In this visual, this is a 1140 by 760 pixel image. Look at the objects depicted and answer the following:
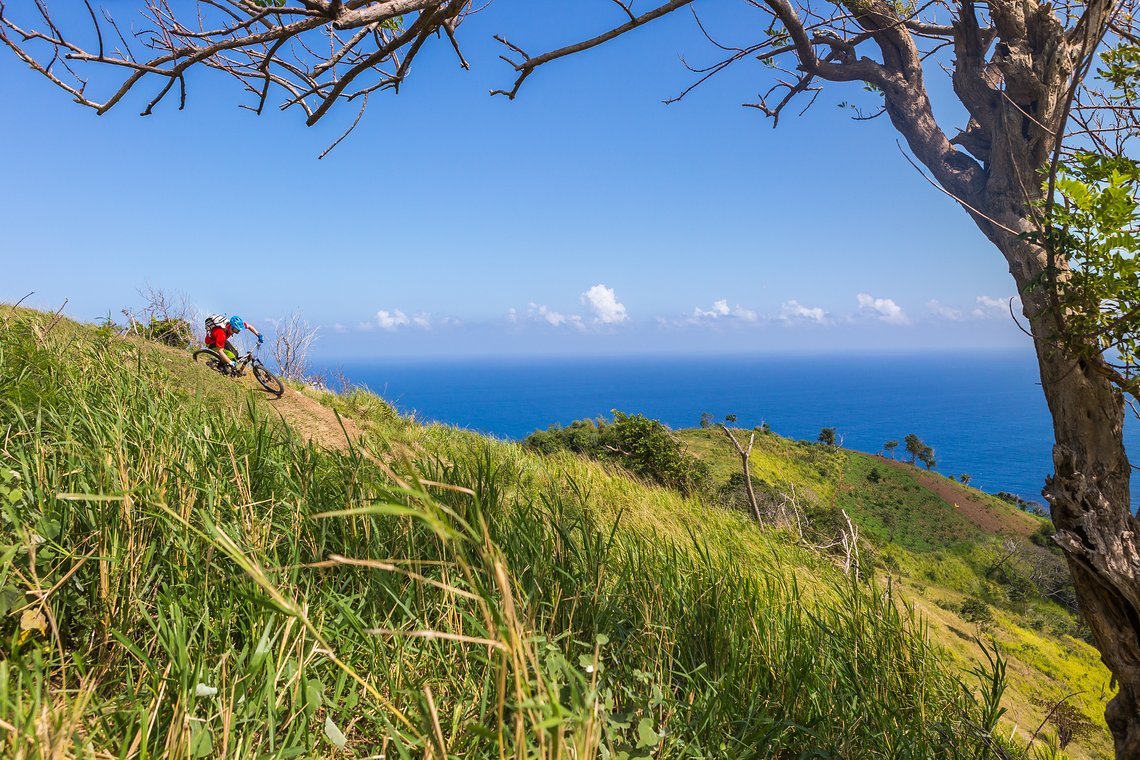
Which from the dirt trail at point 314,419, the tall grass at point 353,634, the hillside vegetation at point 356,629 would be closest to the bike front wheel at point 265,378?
the dirt trail at point 314,419

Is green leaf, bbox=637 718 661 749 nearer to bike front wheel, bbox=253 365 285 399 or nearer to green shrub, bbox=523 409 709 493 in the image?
bike front wheel, bbox=253 365 285 399

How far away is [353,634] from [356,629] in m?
0.23

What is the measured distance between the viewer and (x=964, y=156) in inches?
191

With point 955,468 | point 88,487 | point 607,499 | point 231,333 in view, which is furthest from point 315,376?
point 955,468

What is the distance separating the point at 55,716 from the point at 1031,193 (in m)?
5.62

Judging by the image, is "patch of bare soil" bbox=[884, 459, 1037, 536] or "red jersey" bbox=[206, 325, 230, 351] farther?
"patch of bare soil" bbox=[884, 459, 1037, 536]

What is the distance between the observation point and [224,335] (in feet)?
35.4

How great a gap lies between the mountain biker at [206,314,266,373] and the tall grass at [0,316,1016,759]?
8.41 m

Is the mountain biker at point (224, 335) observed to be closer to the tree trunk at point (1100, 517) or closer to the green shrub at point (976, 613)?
the tree trunk at point (1100, 517)

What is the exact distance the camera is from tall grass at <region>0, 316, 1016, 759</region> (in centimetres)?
125

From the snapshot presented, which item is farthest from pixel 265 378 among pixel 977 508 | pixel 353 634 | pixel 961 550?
pixel 977 508

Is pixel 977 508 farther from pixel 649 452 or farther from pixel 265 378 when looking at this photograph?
pixel 265 378

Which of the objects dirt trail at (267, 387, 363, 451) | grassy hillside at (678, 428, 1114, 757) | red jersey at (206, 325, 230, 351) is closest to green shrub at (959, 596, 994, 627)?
grassy hillside at (678, 428, 1114, 757)

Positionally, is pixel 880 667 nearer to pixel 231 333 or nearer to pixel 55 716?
pixel 55 716
